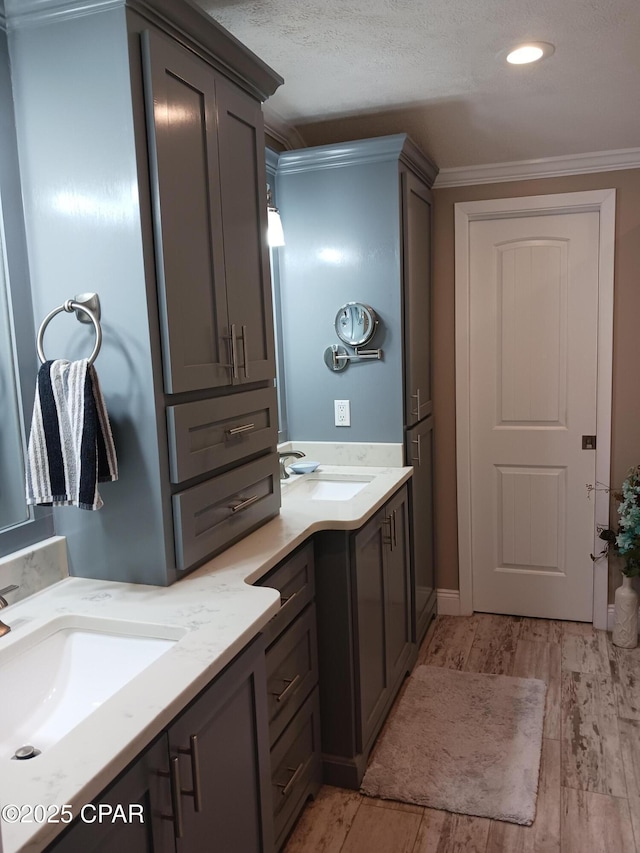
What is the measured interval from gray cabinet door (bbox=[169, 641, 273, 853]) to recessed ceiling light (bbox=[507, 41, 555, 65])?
6.38 ft

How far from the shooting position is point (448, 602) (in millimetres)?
3666

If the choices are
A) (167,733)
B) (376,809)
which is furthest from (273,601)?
(376,809)

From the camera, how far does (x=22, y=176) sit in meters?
1.66

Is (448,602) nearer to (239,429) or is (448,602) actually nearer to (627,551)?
(627,551)

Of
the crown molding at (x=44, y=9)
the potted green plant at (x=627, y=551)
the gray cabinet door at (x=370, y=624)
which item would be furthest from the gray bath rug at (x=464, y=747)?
the crown molding at (x=44, y=9)

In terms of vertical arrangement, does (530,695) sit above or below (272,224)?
below

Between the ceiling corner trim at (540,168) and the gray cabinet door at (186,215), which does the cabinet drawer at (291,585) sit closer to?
the gray cabinet door at (186,215)

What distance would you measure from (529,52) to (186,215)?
130 centimetres

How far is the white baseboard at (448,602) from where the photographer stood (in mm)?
3654

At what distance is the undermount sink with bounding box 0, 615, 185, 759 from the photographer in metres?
1.33

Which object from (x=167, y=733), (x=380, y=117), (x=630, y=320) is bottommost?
(x=167, y=733)

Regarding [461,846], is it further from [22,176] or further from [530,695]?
[22,176]

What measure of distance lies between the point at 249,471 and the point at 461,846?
1259mm

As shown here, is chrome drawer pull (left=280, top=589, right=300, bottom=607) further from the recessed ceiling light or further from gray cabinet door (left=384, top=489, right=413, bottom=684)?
the recessed ceiling light
